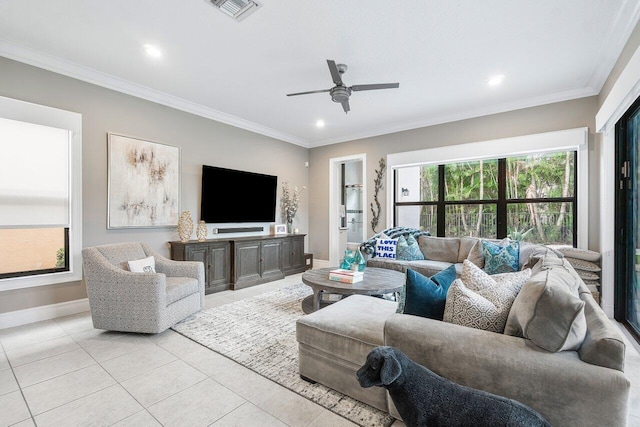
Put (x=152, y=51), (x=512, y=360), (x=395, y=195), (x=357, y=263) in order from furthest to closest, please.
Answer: (x=395, y=195) < (x=357, y=263) < (x=152, y=51) < (x=512, y=360)

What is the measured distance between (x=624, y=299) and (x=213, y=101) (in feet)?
17.8

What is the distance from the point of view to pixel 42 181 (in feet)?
10.3

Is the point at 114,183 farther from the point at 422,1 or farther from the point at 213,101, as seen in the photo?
the point at 422,1

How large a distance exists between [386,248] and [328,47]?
290 cm

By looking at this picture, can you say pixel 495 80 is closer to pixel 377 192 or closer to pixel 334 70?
pixel 334 70

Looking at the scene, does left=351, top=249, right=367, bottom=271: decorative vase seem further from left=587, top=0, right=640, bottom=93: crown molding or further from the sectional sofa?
left=587, top=0, right=640, bottom=93: crown molding

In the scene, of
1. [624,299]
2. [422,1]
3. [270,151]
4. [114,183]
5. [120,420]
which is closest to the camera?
[120,420]

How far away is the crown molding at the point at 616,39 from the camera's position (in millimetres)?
2246

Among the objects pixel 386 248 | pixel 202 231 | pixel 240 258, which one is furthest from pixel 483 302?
pixel 202 231

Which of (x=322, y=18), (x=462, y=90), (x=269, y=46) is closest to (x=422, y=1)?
(x=322, y=18)

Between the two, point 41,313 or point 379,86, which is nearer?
point 379,86

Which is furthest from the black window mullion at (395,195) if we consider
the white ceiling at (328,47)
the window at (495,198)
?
the white ceiling at (328,47)

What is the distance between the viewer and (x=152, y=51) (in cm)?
293

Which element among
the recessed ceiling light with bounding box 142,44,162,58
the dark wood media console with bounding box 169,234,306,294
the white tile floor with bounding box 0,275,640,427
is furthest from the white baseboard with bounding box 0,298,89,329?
the recessed ceiling light with bounding box 142,44,162,58
